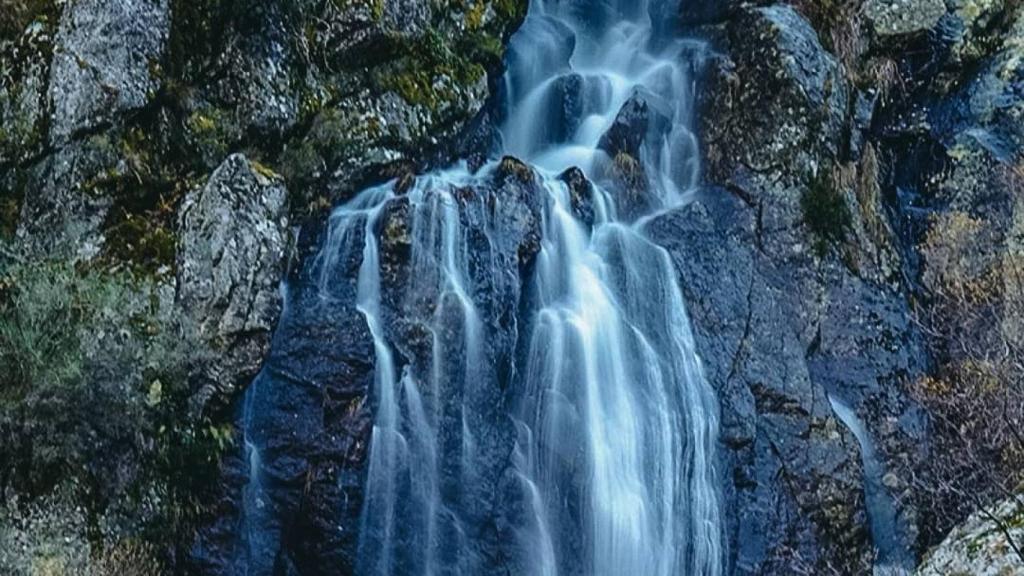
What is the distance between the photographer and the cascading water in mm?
11648

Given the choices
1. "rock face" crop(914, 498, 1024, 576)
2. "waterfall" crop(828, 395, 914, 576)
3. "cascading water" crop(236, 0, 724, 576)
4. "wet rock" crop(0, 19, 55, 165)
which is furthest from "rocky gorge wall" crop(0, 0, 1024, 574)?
"rock face" crop(914, 498, 1024, 576)

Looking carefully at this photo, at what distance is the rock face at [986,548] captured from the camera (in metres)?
5.59

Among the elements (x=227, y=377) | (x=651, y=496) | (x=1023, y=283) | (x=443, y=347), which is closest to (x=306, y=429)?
(x=227, y=377)

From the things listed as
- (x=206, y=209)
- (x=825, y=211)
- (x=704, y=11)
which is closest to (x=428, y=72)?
(x=206, y=209)

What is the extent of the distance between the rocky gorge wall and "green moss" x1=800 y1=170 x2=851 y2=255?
4 centimetres

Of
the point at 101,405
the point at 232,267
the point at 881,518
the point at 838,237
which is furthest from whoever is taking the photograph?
the point at 838,237

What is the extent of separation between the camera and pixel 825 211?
1573 cm

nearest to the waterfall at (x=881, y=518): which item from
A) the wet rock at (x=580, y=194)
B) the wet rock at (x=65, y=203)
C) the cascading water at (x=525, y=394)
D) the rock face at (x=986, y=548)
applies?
the cascading water at (x=525, y=394)

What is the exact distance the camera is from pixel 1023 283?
1533 cm

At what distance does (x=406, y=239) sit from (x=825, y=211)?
6867 millimetres

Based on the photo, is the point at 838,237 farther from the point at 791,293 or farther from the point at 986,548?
the point at 986,548

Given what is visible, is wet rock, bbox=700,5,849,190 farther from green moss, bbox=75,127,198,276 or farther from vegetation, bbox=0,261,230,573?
vegetation, bbox=0,261,230,573

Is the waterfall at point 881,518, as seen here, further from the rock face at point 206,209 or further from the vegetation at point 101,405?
the vegetation at point 101,405

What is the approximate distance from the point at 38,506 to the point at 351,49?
6799 mm
